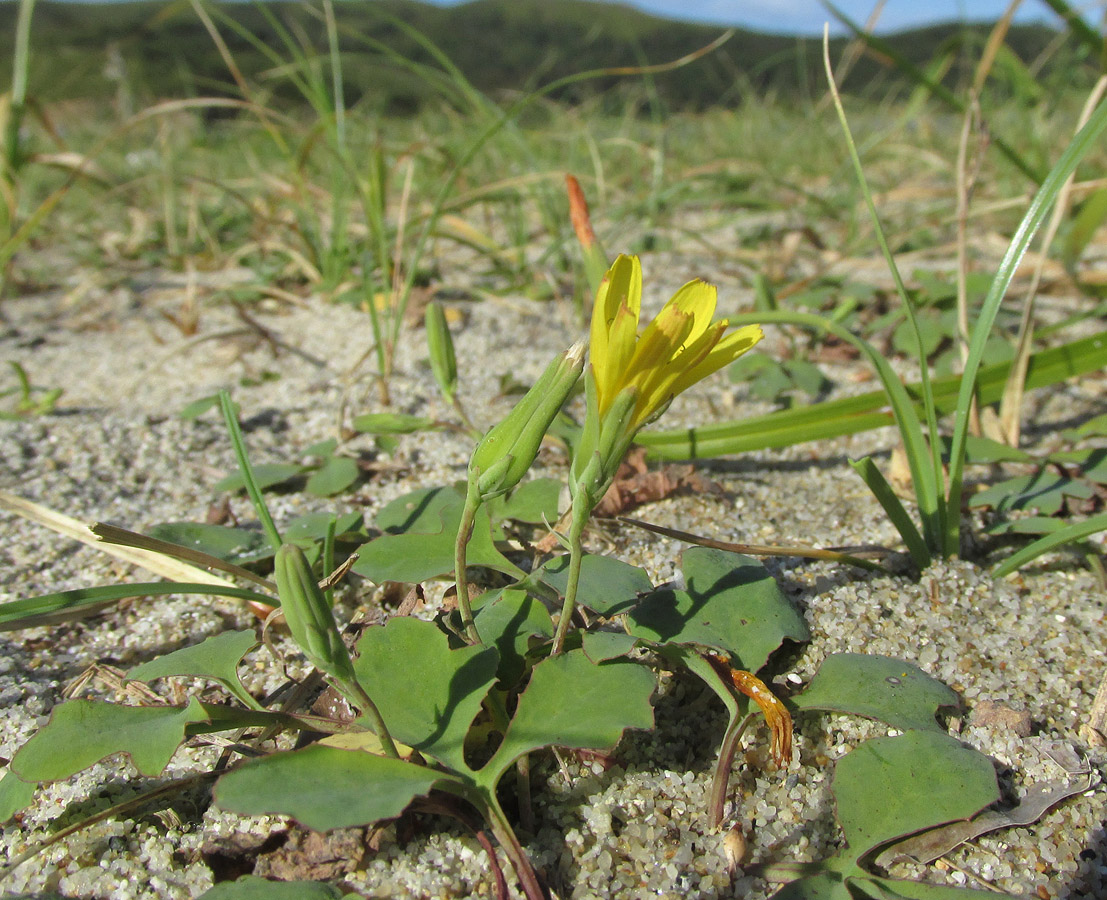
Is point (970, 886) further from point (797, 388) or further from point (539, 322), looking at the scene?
point (539, 322)

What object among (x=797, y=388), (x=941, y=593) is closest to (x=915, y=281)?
(x=797, y=388)

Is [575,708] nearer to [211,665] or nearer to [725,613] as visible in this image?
[725,613]

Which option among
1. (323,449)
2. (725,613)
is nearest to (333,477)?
(323,449)

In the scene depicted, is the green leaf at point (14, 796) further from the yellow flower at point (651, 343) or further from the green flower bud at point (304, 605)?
the yellow flower at point (651, 343)

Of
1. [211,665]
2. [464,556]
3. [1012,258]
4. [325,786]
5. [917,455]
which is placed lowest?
[211,665]

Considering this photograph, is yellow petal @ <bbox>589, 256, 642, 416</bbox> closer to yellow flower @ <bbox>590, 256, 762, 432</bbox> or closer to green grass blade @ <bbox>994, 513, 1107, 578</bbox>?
yellow flower @ <bbox>590, 256, 762, 432</bbox>

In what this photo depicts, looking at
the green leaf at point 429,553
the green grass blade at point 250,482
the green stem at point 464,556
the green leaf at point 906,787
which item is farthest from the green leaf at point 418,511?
the green leaf at point 906,787
